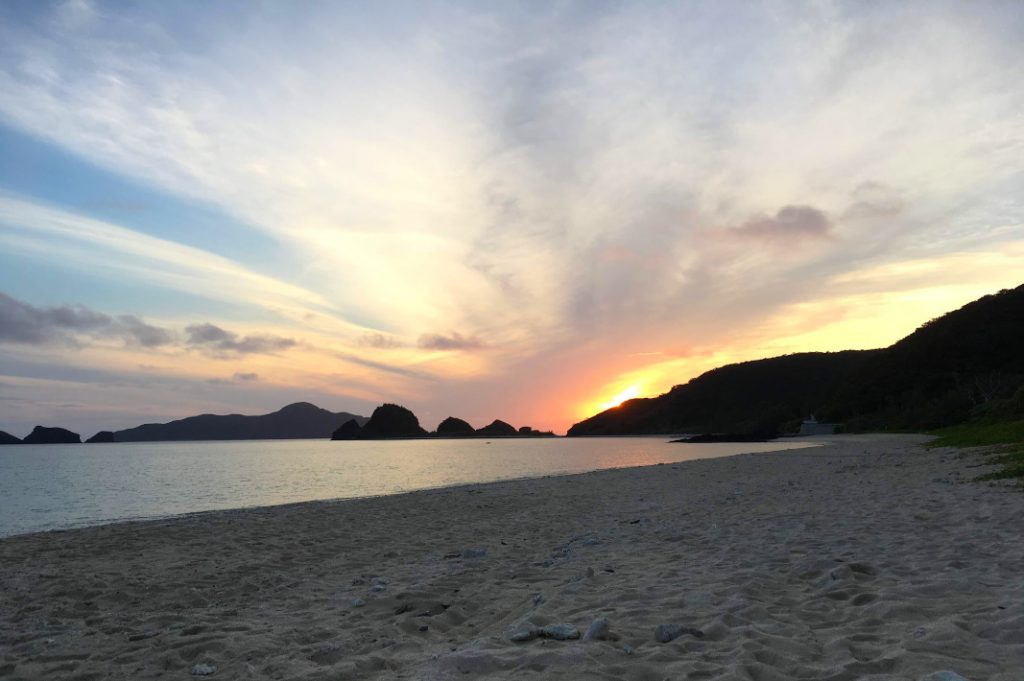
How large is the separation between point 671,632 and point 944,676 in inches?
86.1

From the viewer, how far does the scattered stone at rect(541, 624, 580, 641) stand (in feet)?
18.7

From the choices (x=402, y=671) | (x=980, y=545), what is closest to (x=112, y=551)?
(x=402, y=671)

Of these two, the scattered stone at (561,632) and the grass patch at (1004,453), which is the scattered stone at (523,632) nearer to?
the scattered stone at (561,632)

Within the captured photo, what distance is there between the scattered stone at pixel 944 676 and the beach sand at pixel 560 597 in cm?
21

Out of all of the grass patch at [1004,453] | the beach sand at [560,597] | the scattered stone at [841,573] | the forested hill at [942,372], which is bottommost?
the beach sand at [560,597]

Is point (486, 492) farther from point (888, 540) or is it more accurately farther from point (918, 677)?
point (918, 677)

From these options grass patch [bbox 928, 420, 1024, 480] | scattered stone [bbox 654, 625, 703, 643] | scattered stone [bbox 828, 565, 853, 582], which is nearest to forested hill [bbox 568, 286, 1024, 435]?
grass patch [bbox 928, 420, 1024, 480]

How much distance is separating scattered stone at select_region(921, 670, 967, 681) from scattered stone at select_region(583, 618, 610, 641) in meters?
2.56

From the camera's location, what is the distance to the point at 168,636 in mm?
7234

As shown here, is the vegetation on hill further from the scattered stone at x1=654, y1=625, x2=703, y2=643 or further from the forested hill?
the forested hill

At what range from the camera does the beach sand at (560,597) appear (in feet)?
16.7

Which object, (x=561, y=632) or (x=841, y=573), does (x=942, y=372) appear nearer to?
(x=841, y=573)

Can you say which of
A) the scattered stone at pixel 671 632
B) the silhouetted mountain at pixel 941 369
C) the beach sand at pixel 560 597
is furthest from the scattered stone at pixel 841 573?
the silhouetted mountain at pixel 941 369

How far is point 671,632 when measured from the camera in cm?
562
